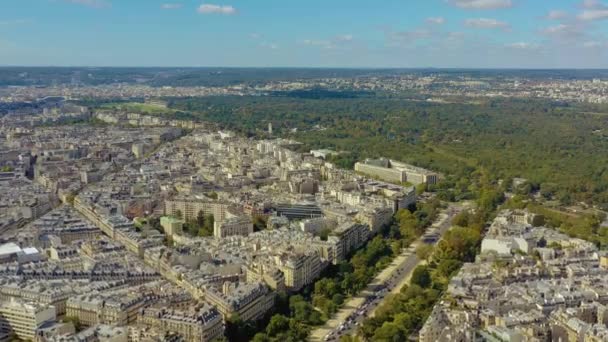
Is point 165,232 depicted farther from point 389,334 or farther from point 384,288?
point 389,334

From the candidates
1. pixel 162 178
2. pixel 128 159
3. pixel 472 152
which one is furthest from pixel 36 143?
pixel 472 152

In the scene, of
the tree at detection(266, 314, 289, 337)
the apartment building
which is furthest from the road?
the apartment building

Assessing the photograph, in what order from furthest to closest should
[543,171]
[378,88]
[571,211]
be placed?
[378,88] → [543,171] → [571,211]

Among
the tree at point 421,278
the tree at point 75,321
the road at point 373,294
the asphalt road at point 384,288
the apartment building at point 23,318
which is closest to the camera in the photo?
the apartment building at point 23,318

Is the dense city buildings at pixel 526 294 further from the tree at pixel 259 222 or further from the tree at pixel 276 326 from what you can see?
the tree at pixel 259 222

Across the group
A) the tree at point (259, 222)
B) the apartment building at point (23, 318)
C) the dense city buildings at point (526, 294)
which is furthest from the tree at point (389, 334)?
the tree at point (259, 222)

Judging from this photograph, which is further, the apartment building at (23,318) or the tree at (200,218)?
the tree at (200,218)

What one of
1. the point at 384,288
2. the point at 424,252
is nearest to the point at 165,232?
the point at 384,288

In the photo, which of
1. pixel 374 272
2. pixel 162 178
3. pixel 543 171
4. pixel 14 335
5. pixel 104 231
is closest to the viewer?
pixel 14 335

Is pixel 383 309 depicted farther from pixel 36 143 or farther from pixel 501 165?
pixel 36 143
